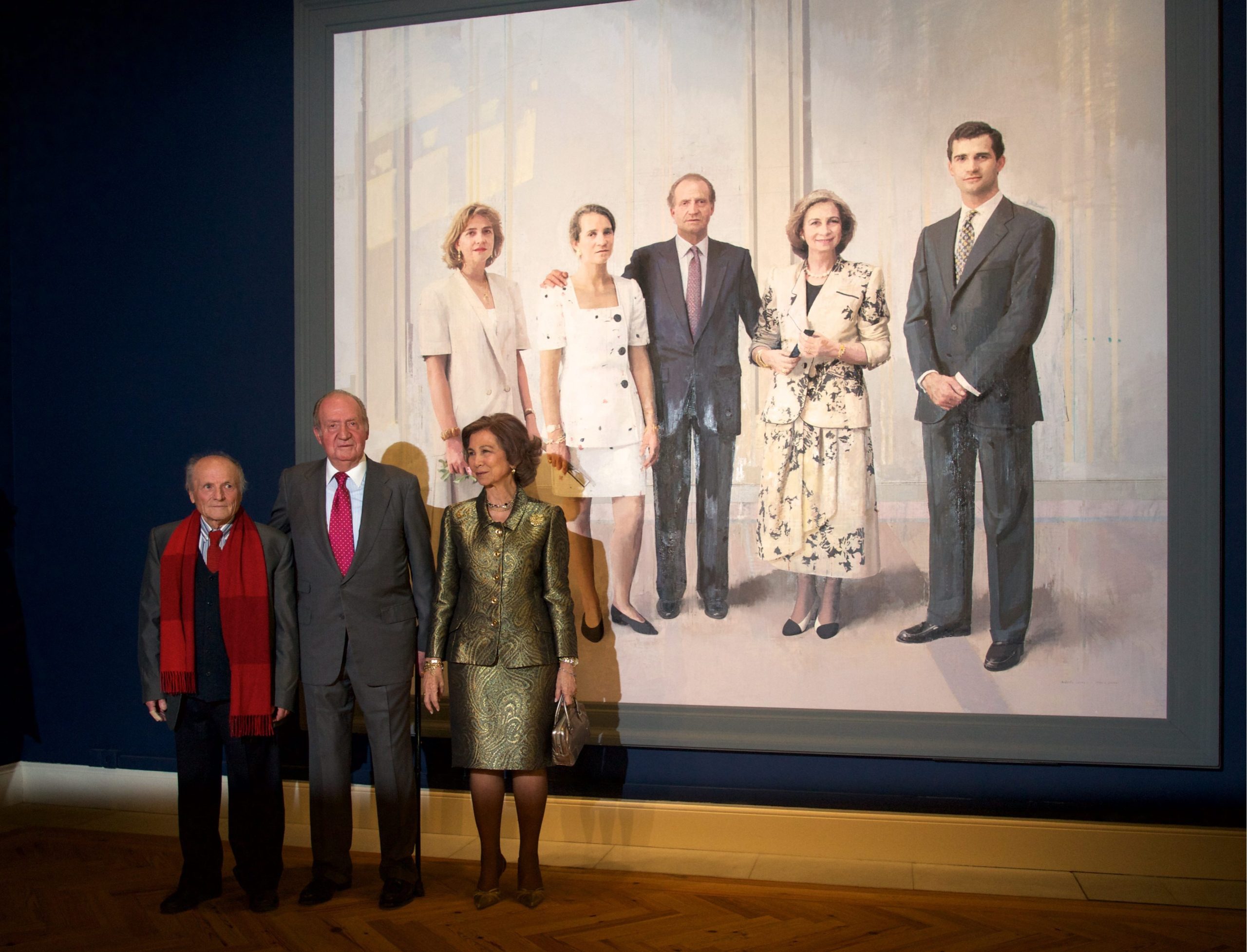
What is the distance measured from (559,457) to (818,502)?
1.05 m

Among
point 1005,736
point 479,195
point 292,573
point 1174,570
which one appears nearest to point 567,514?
point 292,573

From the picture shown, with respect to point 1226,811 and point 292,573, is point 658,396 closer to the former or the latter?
point 292,573

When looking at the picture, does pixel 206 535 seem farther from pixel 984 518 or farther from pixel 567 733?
pixel 984 518

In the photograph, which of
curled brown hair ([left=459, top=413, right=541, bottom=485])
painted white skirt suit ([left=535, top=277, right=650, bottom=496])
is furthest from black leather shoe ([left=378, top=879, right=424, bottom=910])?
painted white skirt suit ([left=535, top=277, right=650, bottom=496])

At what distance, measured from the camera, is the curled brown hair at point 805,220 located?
13.1 feet

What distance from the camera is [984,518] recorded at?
3.86m

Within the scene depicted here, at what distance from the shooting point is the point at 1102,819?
12.4ft

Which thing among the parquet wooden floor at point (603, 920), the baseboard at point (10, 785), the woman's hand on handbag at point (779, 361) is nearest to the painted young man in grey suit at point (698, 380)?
the woman's hand on handbag at point (779, 361)

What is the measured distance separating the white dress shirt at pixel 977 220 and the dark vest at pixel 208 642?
2.73 meters

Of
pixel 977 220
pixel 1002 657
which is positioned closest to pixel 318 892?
pixel 1002 657

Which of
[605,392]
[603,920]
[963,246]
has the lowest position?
[603,920]

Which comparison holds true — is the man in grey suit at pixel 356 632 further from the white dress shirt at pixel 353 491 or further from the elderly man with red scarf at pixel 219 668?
the elderly man with red scarf at pixel 219 668

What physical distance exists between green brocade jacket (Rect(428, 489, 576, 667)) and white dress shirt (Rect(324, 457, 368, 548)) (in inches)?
12.8

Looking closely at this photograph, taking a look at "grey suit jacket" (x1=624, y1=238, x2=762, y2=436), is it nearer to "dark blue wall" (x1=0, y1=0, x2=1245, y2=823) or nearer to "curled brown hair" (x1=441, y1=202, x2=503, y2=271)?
"curled brown hair" (x1=441, y1=202, x2=503, y2=271)
